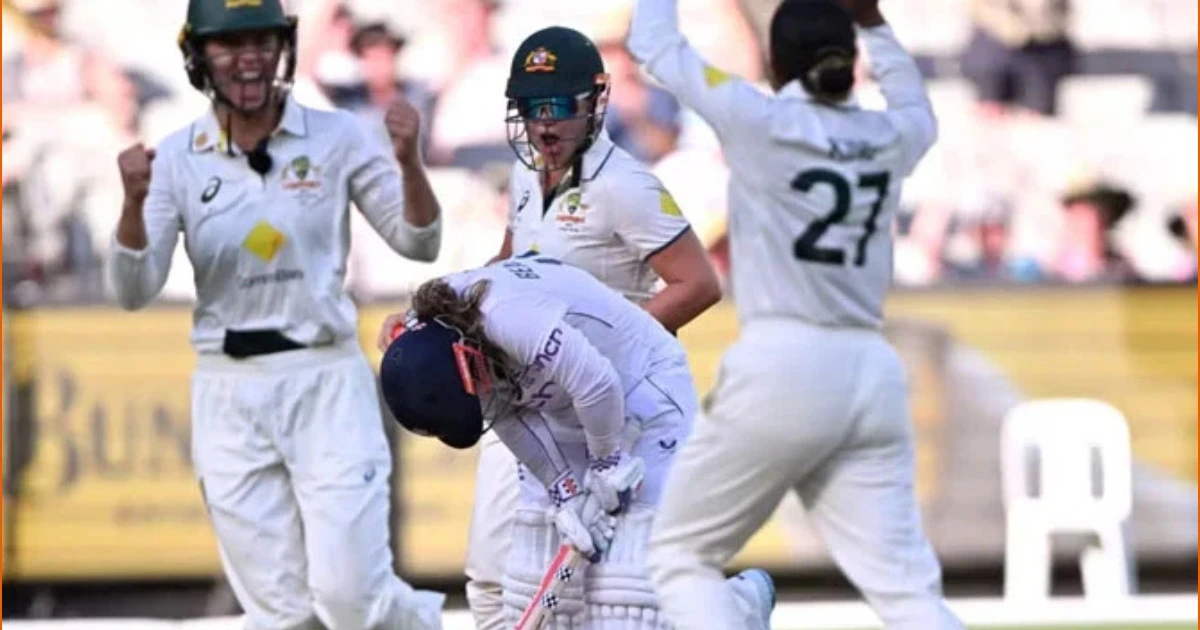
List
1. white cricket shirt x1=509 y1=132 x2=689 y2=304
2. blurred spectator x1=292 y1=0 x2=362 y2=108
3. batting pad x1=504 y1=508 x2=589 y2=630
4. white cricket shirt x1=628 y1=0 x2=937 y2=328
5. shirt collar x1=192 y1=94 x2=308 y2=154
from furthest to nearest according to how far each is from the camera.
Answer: blurred spectator x1=292 y1=0 x2=362 y2=108, shirt collar x1=192 y1=94 x2=308 y2=154, white cricket shirt x1=509 y1=132 x2=689 y2=304, batting pad x1=504 y1=508 x2=589 y2=630, white cricket shirt x1=628 y1=0 x2=937 y2=328

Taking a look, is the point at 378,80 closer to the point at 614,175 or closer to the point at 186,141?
the point at 186,141

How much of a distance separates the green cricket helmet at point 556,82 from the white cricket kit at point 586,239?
145 mm

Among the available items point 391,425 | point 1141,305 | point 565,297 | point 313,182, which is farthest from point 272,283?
point 1141,305

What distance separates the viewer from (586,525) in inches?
210

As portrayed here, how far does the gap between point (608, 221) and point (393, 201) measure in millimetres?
951

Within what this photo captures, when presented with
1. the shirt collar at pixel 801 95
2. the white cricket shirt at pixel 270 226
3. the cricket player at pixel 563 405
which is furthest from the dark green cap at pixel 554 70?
the white cricket shirt at pixel 270 226

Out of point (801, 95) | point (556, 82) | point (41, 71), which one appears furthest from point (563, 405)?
point (41, 71)

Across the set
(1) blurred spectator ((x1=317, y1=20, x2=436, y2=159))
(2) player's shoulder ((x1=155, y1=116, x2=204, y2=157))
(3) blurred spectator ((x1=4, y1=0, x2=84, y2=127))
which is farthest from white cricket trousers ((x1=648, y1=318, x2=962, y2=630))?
(3) blurred spectator ((x1=4, y1=0, x2=84, y2=127))

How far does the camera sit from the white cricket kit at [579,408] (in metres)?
5.11

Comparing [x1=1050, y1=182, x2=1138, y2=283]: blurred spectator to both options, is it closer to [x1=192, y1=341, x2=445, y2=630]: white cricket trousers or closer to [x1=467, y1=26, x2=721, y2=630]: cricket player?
[x1=192, y1=341, x2=445, y2=630]: white cricket trousers

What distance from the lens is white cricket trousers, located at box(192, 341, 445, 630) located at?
6.59 m

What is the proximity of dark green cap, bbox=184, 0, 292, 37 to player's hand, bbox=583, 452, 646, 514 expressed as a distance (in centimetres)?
181

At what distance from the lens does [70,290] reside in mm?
10508

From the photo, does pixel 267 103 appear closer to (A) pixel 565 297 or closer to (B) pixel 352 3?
(A) pixel 565 297
